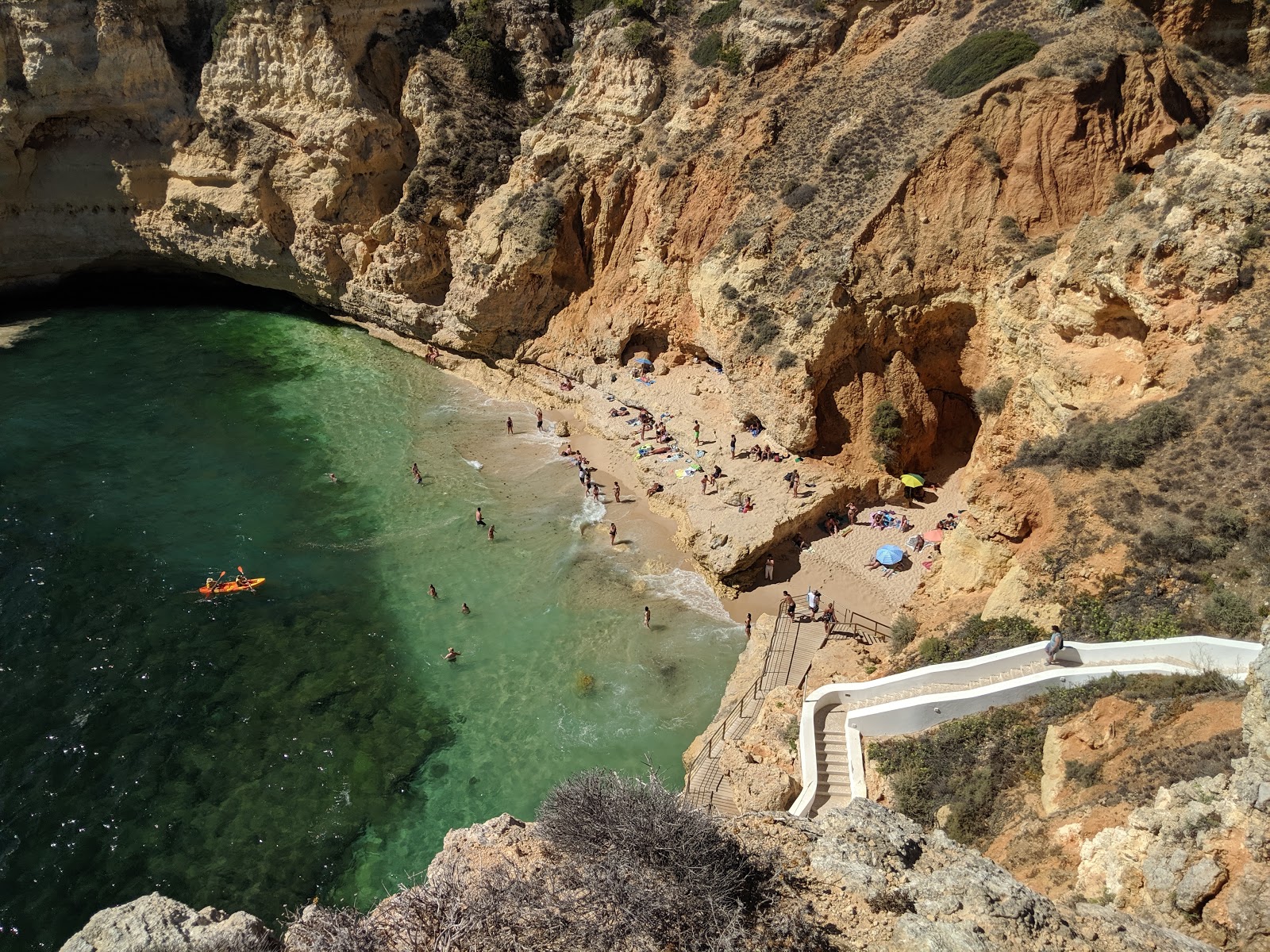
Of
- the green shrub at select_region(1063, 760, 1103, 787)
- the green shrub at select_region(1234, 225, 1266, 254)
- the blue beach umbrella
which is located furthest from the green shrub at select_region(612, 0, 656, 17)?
the green shrub at select_region(1063, 760, 1103, 787)

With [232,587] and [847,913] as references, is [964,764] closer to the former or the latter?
[847,913]

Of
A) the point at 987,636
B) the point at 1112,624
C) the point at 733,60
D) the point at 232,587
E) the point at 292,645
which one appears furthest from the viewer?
the point at 733,60

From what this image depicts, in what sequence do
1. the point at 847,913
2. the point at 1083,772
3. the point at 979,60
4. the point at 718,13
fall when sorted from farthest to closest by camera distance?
the point at 718,13 < the point at 979,60 < the point at 1083,772 < the point at 847,913

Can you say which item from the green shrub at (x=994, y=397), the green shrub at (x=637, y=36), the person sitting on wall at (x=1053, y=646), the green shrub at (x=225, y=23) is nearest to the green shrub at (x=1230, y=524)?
the person sitting on wall at (x=1053, y=646)

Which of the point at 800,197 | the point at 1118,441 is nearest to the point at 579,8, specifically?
the point at 800,197

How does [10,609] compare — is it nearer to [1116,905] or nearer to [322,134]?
[322,134]

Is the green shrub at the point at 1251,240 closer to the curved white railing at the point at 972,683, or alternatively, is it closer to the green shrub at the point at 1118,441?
the green shrub at the point at 1118,441

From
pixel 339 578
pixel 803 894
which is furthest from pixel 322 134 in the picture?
pixel 803 894
